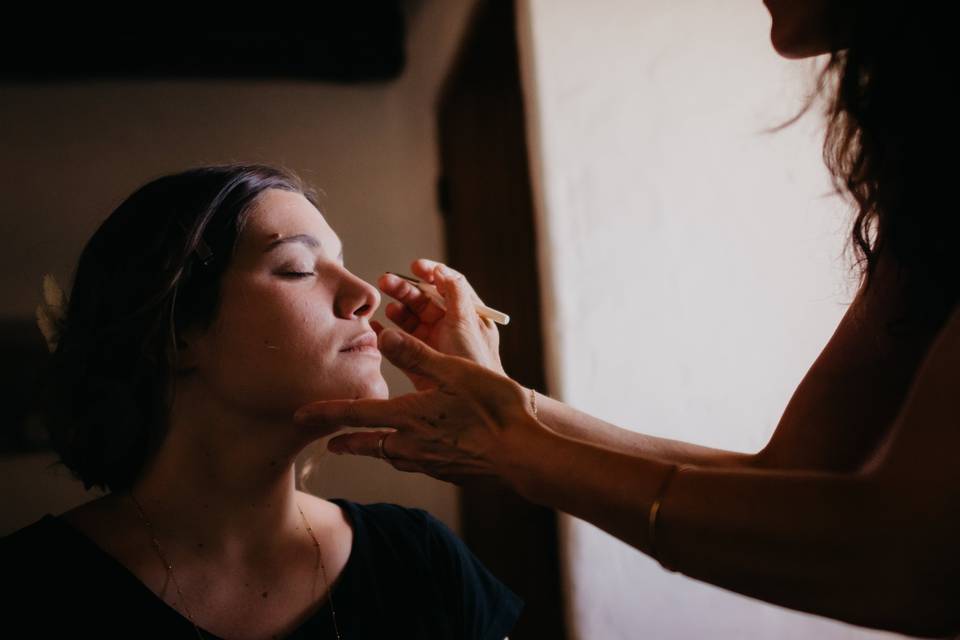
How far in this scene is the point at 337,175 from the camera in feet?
5.67

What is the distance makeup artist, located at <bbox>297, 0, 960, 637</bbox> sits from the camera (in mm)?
613

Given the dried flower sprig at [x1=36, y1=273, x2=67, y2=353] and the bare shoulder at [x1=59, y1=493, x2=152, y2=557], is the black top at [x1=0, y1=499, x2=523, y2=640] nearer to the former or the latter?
the bare shoulder at [x1=59, y1=493, x2=152, y2=557]

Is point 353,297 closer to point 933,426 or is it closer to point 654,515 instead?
point 654,515

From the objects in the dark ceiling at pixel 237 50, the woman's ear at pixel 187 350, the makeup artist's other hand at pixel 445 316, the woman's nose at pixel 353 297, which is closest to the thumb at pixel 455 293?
the makeup artist's other hand at pixel 445 316

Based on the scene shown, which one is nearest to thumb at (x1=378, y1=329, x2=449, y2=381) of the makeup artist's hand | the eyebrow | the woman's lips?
the makeup artist's hand

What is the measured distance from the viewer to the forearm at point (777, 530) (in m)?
0.61

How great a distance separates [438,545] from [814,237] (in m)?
1.15

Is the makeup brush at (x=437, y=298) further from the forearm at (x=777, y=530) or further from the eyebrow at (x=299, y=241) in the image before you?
the forearm at (x=777, y=530)

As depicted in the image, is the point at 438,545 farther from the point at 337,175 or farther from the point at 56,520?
the point at 337,175

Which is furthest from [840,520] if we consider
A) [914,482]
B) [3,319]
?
[3,319]

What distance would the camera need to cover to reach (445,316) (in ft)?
3.66

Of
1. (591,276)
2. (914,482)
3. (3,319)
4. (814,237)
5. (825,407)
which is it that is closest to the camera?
(914,482)

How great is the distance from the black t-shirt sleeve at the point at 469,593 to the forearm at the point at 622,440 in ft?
1.01

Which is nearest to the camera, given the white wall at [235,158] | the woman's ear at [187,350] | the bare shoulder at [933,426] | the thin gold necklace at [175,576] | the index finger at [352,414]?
the bare shoulder at [933,426]
